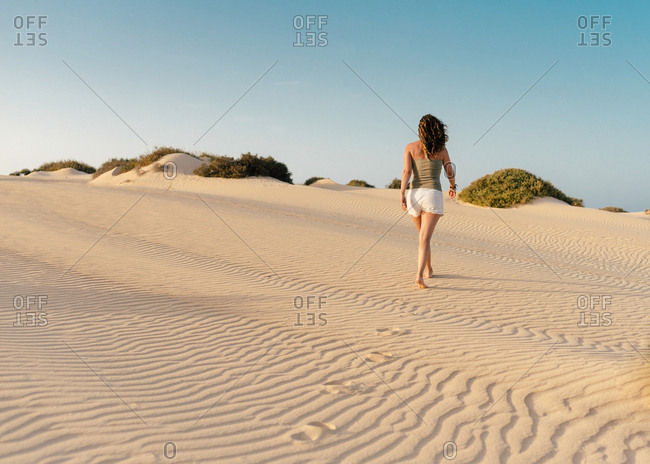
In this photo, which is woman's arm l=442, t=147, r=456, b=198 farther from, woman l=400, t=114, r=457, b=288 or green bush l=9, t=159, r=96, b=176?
green bush l=9, t=159, r=96, b=176

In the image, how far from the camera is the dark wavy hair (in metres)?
7.28

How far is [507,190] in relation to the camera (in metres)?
26.0

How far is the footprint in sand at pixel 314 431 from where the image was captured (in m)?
3.22

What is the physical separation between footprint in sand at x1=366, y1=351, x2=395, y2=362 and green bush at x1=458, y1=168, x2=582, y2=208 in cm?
2282

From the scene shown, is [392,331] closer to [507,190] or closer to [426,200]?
[426,200]

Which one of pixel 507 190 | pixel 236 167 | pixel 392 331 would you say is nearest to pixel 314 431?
pixel 392 331

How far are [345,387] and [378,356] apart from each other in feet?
2.71

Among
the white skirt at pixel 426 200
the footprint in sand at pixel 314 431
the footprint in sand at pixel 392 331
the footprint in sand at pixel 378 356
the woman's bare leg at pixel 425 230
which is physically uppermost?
the white skirt at pixel 426 200

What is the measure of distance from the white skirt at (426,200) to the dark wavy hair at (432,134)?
60 cm

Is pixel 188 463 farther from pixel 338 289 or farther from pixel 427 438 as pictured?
pixel 338 289

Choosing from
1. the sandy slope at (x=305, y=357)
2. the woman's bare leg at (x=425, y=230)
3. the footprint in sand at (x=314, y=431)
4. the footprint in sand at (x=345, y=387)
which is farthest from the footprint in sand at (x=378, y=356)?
the woman's bare leg at (x=425, y=230)

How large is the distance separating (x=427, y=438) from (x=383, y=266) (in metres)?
6.90

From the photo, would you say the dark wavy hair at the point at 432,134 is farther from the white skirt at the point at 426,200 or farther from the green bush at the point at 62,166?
the green bush at the point at 62,166

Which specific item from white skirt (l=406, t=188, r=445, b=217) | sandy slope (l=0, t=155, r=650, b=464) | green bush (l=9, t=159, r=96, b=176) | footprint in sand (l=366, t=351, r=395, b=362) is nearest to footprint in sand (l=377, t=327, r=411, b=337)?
sandy slope (l=0, t=155, r=650, b=464)
